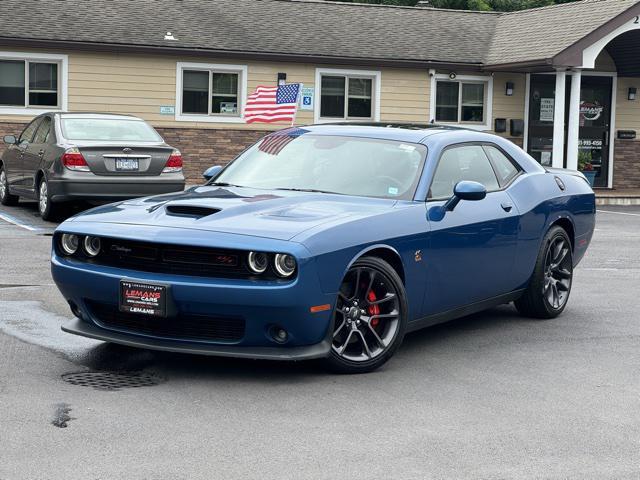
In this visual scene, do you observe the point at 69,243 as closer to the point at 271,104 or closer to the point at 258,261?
the point at 258,261

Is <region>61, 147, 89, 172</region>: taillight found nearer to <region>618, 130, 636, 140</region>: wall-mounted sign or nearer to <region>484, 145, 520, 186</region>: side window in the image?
<region>484, 145, 520, 186</region>: side window

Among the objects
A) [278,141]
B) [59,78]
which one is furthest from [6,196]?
[278,141]

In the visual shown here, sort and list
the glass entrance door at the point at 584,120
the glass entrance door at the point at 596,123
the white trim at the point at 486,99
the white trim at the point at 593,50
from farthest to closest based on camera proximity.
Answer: the glass entrance door at the point at 596,123
the glass entrance door at the point at 584,120
the white trim at the point at 486,99
the white trim at the point at 593,50

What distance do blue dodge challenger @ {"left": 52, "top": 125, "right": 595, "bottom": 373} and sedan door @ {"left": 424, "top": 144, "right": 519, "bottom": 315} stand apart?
13mm

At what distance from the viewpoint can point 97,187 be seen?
14812 mm

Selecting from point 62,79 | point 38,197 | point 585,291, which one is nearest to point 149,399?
point 585,291

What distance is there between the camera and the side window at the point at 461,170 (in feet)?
25.2

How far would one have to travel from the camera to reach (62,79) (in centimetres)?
2339

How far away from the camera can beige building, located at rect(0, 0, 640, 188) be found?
23484 mm

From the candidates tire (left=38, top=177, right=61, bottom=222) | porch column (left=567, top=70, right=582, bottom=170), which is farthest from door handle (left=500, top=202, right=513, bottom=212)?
porch column (left=567, top=70, right=582, bottom=170)

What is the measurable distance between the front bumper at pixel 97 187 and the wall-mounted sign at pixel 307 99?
10.3 meters

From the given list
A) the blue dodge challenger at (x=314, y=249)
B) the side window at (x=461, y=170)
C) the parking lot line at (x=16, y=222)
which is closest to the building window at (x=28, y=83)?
the parking lot line at (x=16, y=222)

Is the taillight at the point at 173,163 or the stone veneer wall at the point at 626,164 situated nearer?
the taillight at the point at 173,163

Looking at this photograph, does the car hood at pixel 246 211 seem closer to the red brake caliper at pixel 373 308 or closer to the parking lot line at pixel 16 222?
the red brake caliper at pixel 373 308
